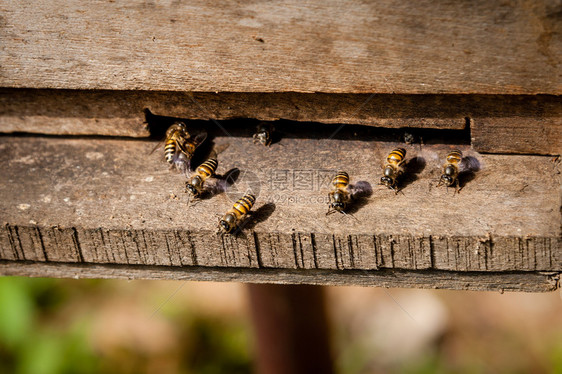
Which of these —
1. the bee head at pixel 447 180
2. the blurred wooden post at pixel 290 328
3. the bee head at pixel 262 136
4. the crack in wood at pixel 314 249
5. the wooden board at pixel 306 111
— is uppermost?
the wooden board at pixel 306 111

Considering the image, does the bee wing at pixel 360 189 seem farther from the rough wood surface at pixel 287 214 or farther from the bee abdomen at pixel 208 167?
the bee abdomen at pixel 208 167

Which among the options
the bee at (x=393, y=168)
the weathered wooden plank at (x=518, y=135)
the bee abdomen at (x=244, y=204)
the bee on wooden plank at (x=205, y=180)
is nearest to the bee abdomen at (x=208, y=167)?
the bee on wooden plank at (x=205, y=180)

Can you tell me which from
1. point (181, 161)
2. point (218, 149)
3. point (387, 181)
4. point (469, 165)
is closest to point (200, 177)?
point (181, 161)

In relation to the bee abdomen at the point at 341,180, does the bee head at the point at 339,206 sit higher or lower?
lower

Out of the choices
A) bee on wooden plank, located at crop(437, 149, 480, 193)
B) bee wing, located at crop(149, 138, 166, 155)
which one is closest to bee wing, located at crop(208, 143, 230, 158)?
bee wing, located at crop(149, 138, 166, 155)

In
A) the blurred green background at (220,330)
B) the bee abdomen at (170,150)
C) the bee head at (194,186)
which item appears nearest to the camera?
the bee head at (194,186)

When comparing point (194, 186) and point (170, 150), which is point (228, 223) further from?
point (170, 150)
